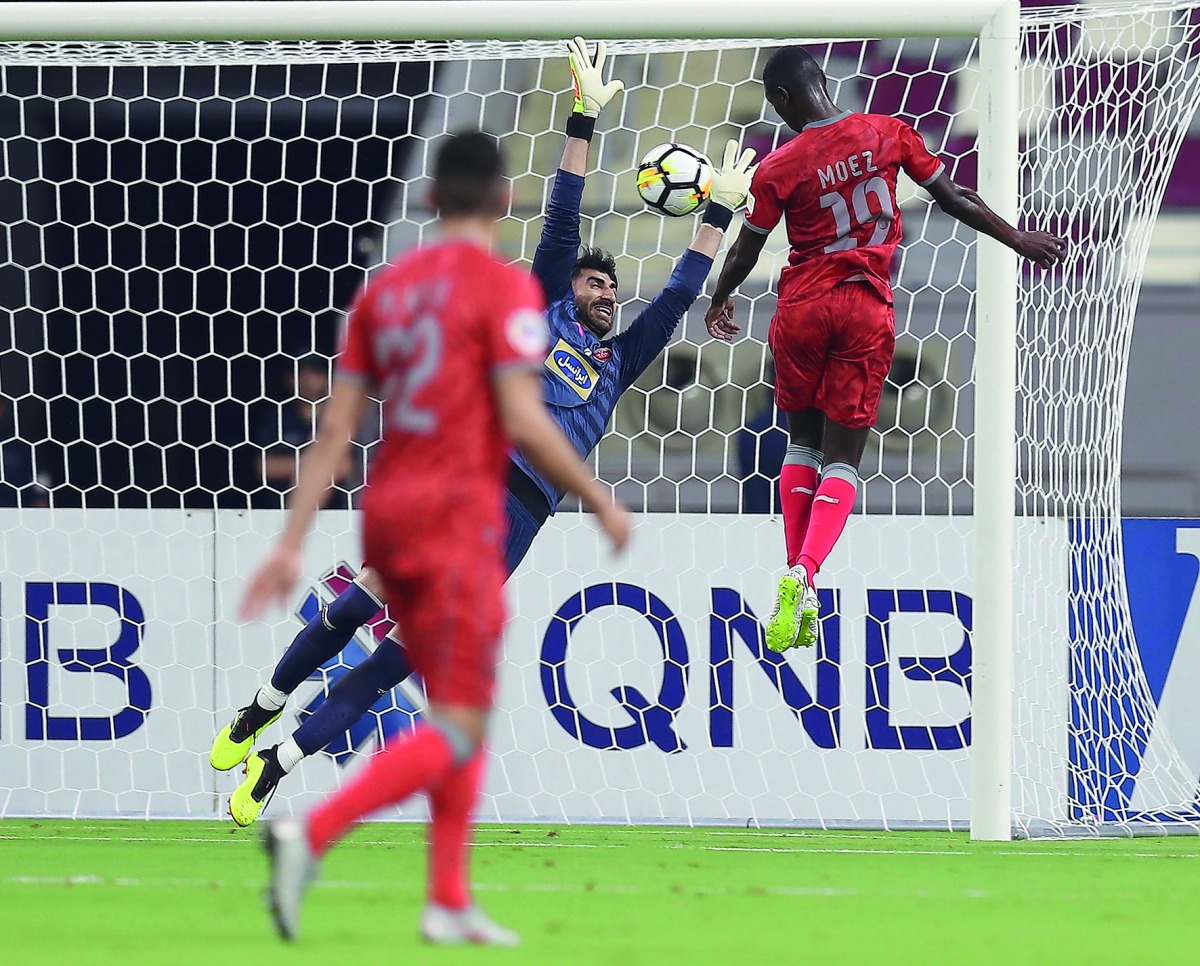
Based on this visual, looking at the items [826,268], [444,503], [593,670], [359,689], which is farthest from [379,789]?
[593,670]

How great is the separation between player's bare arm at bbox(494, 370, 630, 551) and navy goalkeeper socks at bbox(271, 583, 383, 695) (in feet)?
7.99

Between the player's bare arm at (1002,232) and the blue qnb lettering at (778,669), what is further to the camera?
the blue qnb lettering at (778,669)

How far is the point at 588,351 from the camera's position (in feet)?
17.3

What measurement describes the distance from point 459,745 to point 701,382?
4.17m

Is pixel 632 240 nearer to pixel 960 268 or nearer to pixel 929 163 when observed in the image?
pixel 960 268

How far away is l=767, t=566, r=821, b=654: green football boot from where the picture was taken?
16.3 feet

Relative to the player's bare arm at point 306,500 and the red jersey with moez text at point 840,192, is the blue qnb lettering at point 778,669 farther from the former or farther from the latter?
the player's bare arm at point 306,500

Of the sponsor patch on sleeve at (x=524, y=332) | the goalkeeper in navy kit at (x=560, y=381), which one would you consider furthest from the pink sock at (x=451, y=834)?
the goalkeeper in navy kit at (x=560, y=381)

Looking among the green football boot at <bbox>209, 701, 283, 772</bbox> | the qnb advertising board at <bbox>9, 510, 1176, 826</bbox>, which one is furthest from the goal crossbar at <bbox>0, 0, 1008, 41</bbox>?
the green football boot at <bbox>209, 701, 283, 772</bbox>

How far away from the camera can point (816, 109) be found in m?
5.15

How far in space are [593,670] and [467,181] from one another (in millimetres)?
3766

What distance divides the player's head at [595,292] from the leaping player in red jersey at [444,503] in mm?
2461

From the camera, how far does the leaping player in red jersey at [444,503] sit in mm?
2703

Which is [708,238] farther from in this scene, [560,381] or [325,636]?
[325,636]
